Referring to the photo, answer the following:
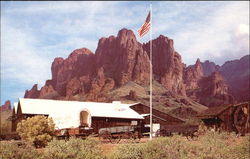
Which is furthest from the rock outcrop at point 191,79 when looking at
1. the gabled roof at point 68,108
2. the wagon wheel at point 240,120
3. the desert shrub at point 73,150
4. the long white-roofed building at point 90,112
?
the desert shrub at point 73,150

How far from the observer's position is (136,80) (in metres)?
164

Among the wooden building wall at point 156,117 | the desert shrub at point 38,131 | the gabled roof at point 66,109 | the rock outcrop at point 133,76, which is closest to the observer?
the desert shrub at point 38,131

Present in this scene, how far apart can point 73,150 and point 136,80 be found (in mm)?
147118

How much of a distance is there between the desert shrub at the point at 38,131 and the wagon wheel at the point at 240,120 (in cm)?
2106

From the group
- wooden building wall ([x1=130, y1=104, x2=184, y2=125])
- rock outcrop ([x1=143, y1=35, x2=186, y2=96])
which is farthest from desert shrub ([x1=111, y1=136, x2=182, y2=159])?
rock outcrop ([x1=143, y1=35, x2=186, y2=96])

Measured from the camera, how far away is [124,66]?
6988 inches

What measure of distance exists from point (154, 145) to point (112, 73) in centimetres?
15498

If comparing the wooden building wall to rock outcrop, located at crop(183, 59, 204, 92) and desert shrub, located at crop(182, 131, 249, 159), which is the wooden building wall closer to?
desert shrub, located at crop(182, 131, 249, 159)

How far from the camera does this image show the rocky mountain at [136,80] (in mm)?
146375

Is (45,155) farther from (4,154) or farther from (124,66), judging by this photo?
(124,66)

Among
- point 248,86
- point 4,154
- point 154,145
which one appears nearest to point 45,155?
point 4,154

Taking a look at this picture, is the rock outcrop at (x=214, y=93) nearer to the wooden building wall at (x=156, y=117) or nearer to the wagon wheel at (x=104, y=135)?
the wooden building wall at (x=156, y=117)

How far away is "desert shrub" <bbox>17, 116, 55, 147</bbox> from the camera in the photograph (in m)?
27.1

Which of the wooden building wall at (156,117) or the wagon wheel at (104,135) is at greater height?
the wooden building wall at (156,117)
